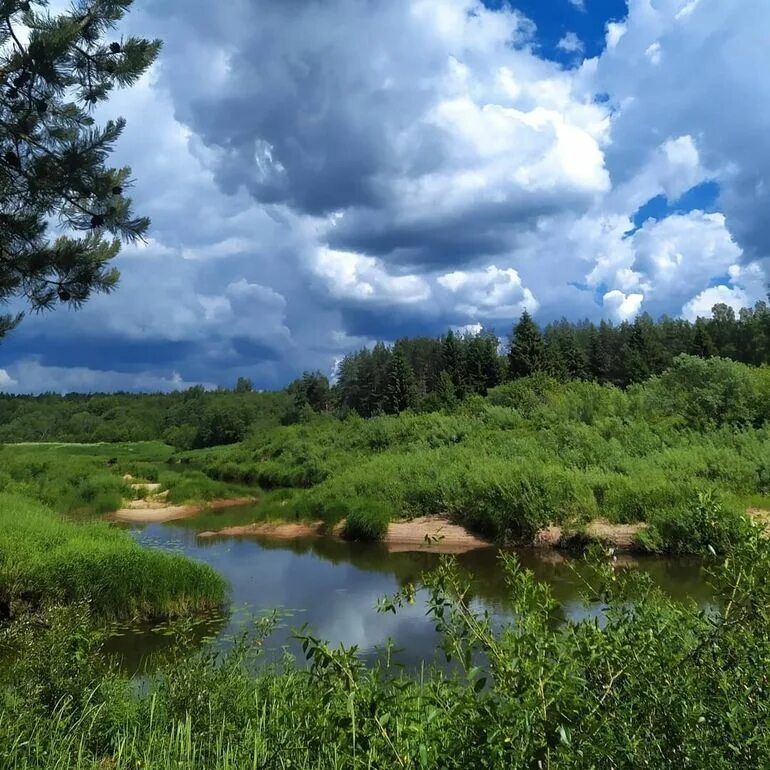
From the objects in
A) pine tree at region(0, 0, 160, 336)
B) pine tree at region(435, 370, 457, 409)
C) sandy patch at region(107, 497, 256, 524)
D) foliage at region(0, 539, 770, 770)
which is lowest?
sandy patch at region(107, 497, 256, 524)

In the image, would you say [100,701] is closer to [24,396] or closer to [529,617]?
[529,617]

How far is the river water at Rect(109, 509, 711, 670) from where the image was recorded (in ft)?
37.8

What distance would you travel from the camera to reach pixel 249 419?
101688 millimetres

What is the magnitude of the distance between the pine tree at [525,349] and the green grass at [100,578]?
5927 cm

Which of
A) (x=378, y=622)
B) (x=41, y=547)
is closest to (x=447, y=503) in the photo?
(x=378, y=622)

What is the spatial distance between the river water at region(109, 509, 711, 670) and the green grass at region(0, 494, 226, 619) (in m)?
0.86

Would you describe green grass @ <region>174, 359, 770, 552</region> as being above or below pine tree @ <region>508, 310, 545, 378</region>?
below

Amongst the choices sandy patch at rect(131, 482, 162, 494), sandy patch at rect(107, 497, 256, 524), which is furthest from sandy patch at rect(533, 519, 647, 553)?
sandy patch at rect(131, 482, 162, 494)

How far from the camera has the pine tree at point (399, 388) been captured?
75.6 metres

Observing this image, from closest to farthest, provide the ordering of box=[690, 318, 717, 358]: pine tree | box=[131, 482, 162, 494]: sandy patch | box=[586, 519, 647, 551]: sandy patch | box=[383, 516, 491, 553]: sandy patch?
box=[586, 519, 647, 551]: sandy patch → box=[383, 516, 491, 553]: sandy patch → box=[131, 482, 162, 494]: sandy patch → box=[690, 318, 717, 358]: pine tree

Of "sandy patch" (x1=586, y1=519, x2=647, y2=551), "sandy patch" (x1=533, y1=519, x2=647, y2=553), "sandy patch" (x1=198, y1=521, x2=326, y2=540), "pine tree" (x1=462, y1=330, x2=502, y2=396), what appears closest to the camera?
"sandy patch" (x1=586, y1=519, x2=647, y2=551)

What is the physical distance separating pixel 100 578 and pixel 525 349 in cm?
6243

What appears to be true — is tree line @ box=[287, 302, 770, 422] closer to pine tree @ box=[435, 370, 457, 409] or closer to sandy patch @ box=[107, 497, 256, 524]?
pine tree @ box=[435, 370, 457, 409]

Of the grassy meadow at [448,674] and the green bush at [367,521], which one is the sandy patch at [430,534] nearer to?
the green bush at [367,521]
